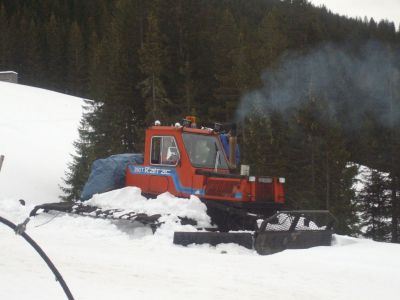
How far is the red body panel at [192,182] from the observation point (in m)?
11.7

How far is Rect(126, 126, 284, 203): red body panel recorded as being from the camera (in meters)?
11.7

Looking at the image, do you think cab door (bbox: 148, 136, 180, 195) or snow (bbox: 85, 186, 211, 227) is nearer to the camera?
snow (bbox: 85, 186, 211, 227)

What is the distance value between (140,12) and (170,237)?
87.8 feet

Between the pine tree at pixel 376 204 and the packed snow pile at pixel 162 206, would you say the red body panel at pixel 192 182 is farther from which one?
the pine tree at pixel 376 204

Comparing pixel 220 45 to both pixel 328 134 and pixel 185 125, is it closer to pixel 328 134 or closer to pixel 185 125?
A: pixel 328 134

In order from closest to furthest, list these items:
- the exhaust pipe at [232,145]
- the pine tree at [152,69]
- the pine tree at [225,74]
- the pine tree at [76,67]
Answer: the exhaust pipe at [232,145] < the pine tree at [152,69] < the pine tree at [225,74] < the pine tree at [76,67]

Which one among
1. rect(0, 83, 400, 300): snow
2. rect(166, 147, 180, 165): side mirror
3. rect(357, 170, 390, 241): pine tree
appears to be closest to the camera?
rect(0, 83, 400, 300): snow

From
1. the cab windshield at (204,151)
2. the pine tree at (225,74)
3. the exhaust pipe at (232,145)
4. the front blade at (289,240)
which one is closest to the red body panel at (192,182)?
the cab windshield at (204,151)

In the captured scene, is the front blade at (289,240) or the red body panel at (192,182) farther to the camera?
the red body panel at (192,182)

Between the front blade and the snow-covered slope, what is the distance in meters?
20.0

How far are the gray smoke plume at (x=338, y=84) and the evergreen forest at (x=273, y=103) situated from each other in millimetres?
72

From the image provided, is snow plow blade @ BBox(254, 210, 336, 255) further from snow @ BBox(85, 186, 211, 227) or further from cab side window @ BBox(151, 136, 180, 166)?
cab side window @ BBox(151, 136, 180, 166)

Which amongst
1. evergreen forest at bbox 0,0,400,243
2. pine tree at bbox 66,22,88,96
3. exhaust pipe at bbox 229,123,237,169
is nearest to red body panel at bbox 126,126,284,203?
exhaust pipe at bbox 229,123,237,169

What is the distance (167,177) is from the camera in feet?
41.0
